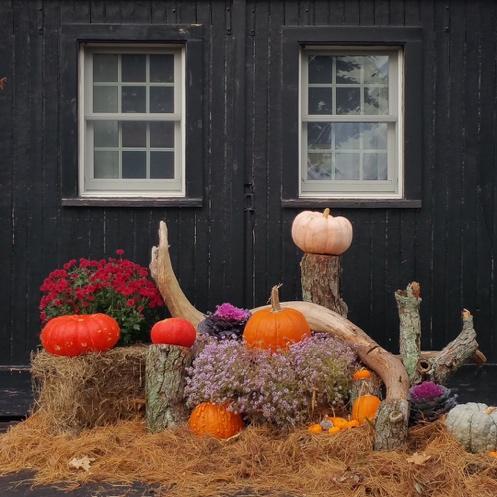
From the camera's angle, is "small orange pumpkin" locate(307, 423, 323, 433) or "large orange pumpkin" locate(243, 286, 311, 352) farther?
"large orange pumpkin" locate(243, 286, 311, 352)

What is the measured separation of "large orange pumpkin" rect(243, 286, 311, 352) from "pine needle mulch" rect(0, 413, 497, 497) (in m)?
0.63

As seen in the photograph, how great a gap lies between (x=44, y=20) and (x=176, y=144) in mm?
1514

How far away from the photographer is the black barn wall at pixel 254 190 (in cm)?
624

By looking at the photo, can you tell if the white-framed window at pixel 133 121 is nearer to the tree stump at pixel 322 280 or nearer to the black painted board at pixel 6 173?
the black painted board at pixel 6 173

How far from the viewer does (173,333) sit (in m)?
5.16

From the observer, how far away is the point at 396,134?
642cm

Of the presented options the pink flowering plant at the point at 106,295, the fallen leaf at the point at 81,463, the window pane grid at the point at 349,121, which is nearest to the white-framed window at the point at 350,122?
the window pane grid at the point at 349,121

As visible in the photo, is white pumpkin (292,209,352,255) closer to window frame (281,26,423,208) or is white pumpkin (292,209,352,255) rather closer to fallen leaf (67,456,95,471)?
window frame (281,26,423,208)

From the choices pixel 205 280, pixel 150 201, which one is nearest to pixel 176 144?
pixel 150 201

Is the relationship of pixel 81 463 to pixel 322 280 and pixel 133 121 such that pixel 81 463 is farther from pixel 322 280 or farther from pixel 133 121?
pixel 133 121

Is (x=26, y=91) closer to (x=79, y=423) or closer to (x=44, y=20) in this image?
(x=44, y=20)

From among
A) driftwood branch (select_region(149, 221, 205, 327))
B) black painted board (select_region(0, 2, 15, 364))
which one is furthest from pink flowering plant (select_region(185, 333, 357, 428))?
black painted board (select_region(0, 2, 15, 364))

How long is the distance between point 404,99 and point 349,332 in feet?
7.09

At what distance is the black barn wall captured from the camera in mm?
6238
